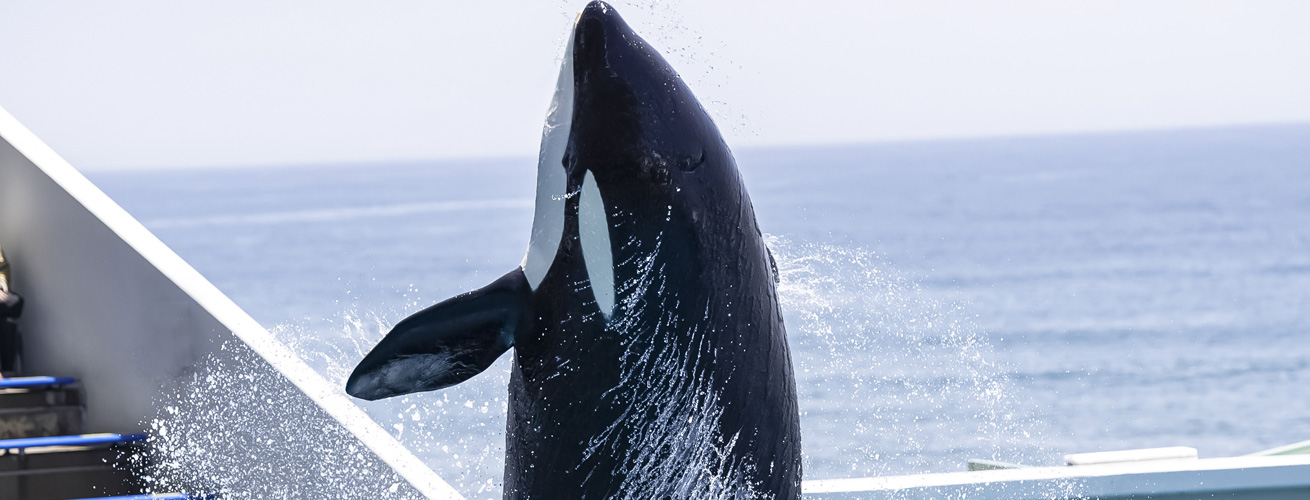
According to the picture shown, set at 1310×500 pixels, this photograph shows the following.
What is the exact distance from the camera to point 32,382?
29.3 feet

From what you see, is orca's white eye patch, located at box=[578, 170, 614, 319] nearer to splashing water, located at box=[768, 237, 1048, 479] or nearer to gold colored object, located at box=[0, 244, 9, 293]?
gold colored object, located at box=[0, 244, 9, 293]

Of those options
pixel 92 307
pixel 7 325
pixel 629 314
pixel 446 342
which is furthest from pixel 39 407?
pixel 629 314

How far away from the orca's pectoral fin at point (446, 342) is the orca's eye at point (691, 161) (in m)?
0.48

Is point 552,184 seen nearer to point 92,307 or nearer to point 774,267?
point 774,267

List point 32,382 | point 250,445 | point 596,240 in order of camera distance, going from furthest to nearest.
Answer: point 32,382 < point 250,445 < point 596,240

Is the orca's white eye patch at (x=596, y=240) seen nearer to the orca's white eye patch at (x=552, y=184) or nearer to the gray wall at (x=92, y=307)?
the orca's white eye patch at (x=552, y=184)

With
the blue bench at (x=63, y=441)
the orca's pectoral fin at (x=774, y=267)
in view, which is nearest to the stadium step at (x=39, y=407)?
the blue bench at (x=63, y=441)

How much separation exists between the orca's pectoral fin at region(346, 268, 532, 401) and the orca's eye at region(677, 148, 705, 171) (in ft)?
1.59

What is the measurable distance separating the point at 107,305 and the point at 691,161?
23.5ft

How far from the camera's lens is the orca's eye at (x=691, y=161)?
310 cm

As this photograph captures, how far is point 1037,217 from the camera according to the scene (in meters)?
88.8

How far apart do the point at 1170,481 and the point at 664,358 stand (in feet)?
16.1

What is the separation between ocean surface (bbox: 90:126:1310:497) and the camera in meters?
31.3

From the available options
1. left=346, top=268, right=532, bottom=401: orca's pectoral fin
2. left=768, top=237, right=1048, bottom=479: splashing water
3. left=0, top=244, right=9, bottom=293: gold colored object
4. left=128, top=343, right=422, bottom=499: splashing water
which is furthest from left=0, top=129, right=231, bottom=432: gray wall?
left=768, top=237, right=1048, bottom=479: splashing water
